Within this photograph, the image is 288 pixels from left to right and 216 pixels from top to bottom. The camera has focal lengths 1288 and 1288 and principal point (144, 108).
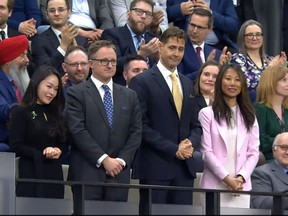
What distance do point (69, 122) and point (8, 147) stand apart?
100 centimetres

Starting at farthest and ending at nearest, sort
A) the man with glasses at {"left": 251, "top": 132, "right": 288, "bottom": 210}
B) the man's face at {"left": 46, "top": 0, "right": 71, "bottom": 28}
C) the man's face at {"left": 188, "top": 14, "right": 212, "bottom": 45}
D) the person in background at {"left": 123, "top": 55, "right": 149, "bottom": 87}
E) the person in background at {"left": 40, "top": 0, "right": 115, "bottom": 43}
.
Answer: the person in background at {"left": 40, "top": 0, "right": 115, "bottom": 43}, the man's face at {"left": 188, "top": 14, "right": 212, "bottom": 45}, the man's face at {"left": 46, "top": 0, "right": 71, "bottom": 28}, the person in background at {"left": 123, "top": 55, "right": 149, "bottom": 87}, the man with glasses at {"left": 251, "top": 132, "right": 288, "bottom": 210}

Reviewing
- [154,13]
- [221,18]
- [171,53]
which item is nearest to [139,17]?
[154,13]

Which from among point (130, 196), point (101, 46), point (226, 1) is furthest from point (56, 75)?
point (226, 1)

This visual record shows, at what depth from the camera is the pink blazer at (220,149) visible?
1238cm

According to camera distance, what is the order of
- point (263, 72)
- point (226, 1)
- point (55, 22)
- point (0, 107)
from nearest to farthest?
point (0, 107) → point (263, 72) → point (55, 22) → point (226, 1)

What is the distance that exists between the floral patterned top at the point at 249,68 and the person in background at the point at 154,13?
1132mm

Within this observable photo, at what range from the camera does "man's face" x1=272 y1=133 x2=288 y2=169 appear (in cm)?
1273

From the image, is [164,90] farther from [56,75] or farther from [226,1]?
[226,1]

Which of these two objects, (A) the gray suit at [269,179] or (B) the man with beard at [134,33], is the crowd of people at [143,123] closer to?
(A) the gray suit at [269,179]

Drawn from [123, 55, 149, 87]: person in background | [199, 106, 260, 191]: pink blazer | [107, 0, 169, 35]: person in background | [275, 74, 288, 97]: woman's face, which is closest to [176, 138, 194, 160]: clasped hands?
[199, 106, 260, 191]: pink blazer

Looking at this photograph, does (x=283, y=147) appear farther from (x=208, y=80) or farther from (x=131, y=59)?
(x=131, y=59)

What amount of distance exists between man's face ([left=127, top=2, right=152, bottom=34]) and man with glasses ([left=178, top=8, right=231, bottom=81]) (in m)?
0.60

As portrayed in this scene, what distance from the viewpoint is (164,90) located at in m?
12.6

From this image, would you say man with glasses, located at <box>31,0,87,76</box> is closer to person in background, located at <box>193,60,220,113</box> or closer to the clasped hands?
person in background, located at <box>193,60,220,113</box>
